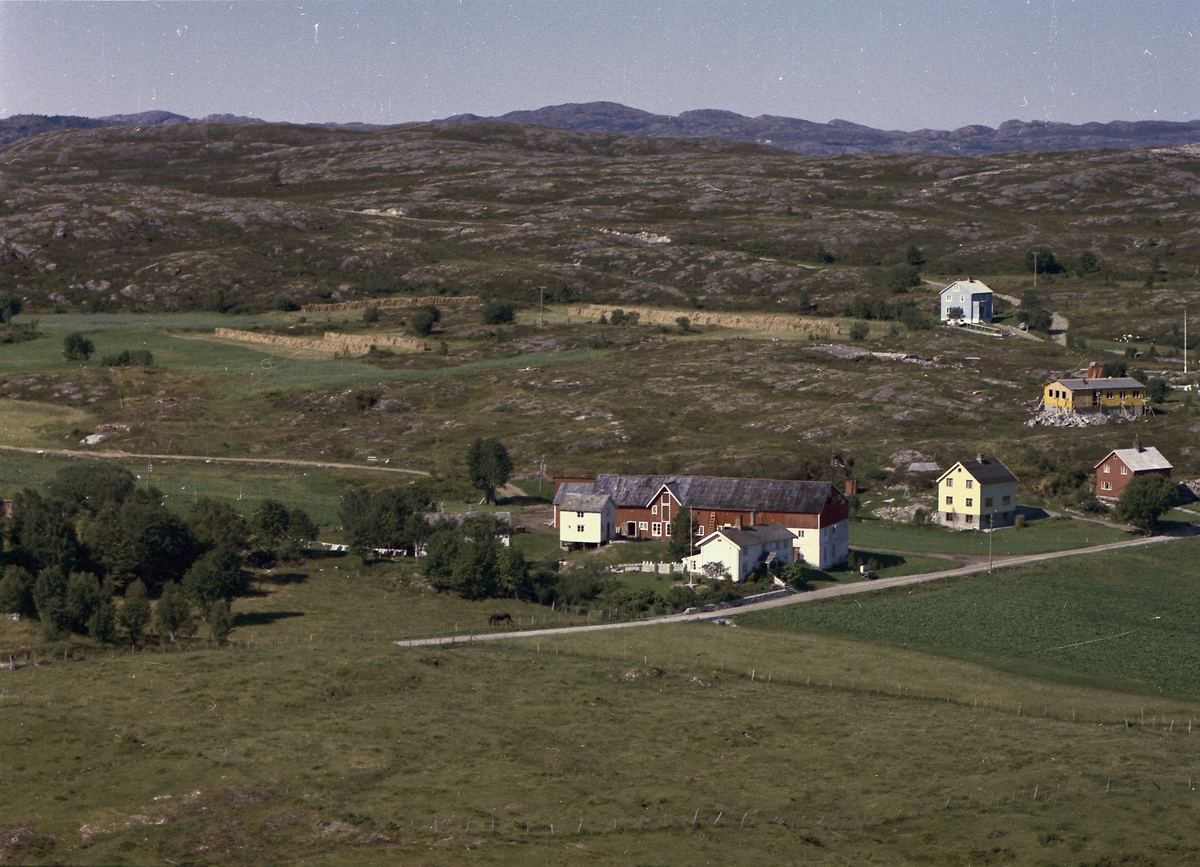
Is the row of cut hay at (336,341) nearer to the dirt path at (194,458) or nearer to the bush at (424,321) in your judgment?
the bush at (424,321)

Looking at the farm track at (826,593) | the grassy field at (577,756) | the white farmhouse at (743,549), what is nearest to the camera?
the grassy field at (577,756)

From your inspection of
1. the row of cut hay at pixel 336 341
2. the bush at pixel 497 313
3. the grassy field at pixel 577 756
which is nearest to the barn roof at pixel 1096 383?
the grassy field at pixel 577 756

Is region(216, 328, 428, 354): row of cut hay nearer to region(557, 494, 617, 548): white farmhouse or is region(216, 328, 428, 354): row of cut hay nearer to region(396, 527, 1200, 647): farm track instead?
region(557, 494, 617, 548): white farmhouse

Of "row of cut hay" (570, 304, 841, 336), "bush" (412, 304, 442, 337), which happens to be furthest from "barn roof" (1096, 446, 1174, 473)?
"bush" (412, 304, 442, 337)

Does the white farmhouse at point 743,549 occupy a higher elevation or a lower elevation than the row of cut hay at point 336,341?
lower

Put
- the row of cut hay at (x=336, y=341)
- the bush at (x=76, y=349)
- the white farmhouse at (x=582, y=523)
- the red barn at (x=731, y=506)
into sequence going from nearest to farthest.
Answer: the red barn at (x=731, y=506)
the white farmhouse at (x=582, y=523)
the bush at (x=76, y=349)
the row of cut hay at (x=336, y=341)

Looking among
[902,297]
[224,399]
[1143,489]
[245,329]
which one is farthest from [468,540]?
[902,297]
